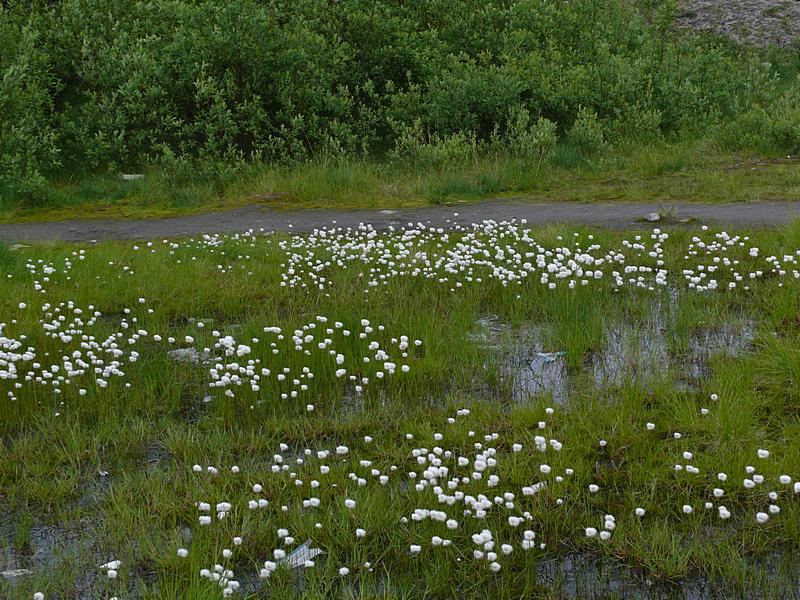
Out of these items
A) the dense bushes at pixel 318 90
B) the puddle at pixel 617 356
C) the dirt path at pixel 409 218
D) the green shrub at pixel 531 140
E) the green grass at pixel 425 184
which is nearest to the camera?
the puddle at pixel 617 356

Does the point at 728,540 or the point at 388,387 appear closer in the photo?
the point at 728,540

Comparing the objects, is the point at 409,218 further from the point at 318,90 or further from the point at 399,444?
the point at 399,444

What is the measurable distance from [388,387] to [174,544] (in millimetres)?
2459

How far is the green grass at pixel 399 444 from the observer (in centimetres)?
406

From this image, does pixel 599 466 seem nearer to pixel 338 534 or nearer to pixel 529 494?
pixel 529 494

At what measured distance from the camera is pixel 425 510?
4.28 m

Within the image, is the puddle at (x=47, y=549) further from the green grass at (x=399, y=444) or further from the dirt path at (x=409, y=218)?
the dirt path at (x=409, y=218)

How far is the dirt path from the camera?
1145 centimetres

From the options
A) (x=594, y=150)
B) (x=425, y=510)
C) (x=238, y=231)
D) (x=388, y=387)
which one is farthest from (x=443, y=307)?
(x=594, y=150)

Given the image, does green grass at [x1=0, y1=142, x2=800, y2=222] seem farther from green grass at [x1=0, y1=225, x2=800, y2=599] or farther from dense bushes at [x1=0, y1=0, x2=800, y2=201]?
green grass at [x1=0, y1=225, x2=800, y2=599]

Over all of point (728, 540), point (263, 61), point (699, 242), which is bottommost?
point (728, 540)

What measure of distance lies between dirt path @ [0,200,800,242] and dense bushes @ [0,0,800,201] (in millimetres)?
1896

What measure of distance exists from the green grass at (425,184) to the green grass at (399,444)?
17.6 ft

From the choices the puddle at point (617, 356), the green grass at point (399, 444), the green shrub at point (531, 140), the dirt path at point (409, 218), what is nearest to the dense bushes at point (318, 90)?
the green shrub at point (531, 140)
